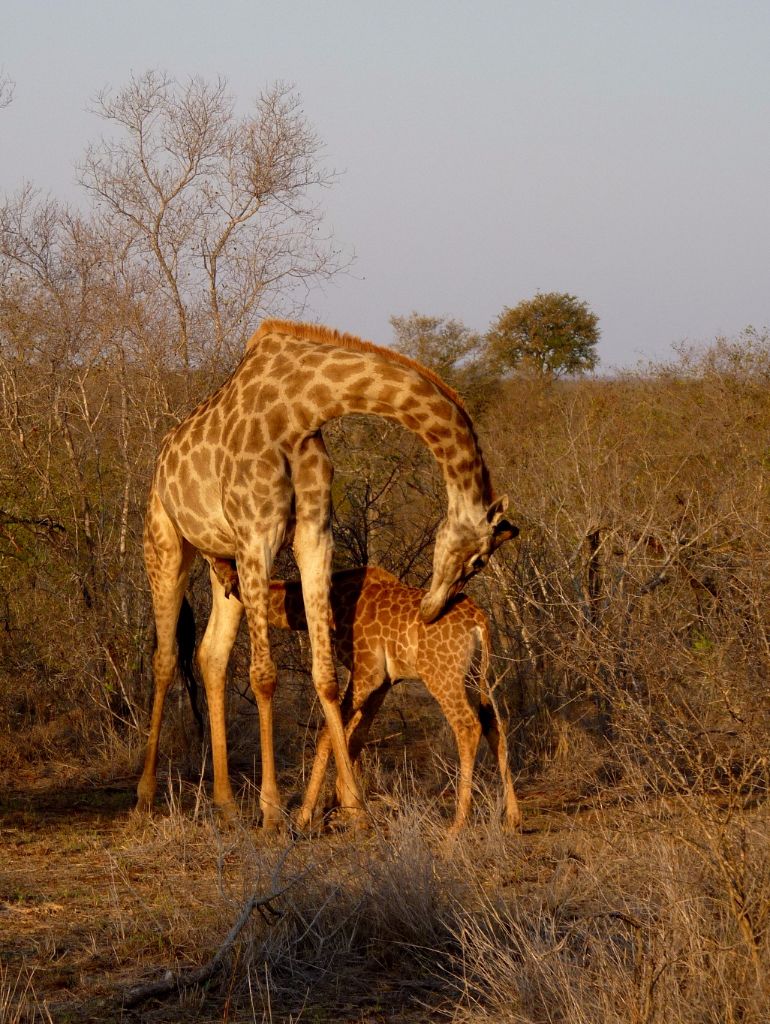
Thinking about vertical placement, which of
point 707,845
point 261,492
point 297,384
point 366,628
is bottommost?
point 707,845

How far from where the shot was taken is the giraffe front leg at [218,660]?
23.7 ft

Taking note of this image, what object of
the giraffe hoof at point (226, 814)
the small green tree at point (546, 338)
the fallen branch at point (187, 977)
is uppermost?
the small green tree at point (546, 338)

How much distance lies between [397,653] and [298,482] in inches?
41.6

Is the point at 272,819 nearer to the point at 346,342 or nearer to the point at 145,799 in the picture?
the point at 145,799

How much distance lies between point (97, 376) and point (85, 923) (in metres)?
5.11

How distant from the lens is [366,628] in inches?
272

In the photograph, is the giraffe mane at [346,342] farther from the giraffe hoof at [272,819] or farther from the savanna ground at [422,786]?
the giraffe hoof at [272,819]

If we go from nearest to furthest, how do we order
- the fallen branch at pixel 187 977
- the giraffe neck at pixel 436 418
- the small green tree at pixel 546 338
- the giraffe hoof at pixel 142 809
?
1. the fallen branch at pixel 187 977
2. the giraffe neck at pixel 436 418
3. the giraffe hoof at pixel 142 809
4. the small green tree at pixel 546 338

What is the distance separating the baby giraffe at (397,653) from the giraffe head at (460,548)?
13 cm

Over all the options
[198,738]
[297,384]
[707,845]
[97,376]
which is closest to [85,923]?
[707,845]

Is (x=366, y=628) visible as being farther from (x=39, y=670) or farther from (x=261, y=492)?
(x=39, y=670)

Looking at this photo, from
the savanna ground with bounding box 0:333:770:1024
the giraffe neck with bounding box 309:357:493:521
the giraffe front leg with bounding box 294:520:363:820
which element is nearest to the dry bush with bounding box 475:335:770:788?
the savanna ground with bounding box 0:333:770:1024

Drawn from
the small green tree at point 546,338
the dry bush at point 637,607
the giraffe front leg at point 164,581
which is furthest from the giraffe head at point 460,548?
the small green tree at point 546,338

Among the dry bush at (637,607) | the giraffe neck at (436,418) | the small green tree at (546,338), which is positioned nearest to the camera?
the dry bush at (637,607)
